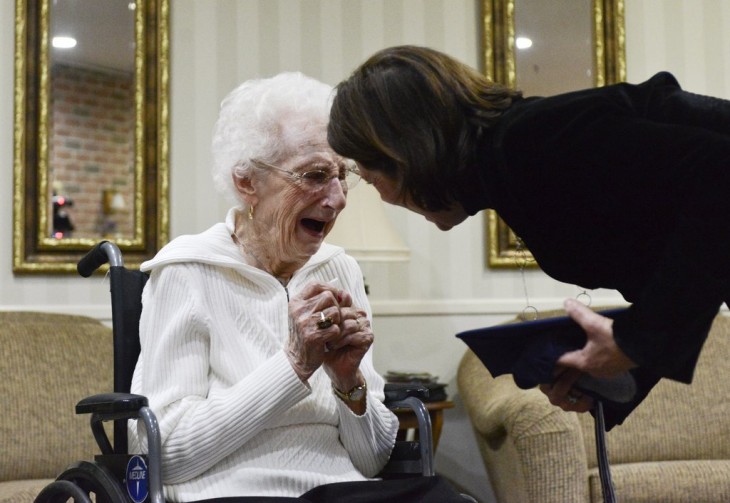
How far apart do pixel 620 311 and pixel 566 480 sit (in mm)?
1857

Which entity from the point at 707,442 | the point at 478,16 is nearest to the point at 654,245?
the point at 707,442

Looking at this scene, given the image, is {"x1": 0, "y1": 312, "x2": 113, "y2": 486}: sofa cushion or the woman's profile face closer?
the woman's profile face

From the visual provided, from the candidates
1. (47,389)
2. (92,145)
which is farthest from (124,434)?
(92,145)

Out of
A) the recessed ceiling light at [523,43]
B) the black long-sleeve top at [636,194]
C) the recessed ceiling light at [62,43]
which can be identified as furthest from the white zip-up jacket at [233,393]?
the recessed ceiling light at [523,43]

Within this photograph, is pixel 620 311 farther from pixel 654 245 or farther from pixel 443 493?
pixel 443 493

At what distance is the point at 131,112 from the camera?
13.1ft

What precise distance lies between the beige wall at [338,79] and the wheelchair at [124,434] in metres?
1.90

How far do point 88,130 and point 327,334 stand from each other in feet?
7.77

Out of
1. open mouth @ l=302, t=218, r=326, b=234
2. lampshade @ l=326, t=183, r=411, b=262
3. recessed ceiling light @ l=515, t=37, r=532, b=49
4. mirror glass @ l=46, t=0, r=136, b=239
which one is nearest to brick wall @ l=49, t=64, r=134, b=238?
mirror glass @ l=46, t=0, r=136, b=239

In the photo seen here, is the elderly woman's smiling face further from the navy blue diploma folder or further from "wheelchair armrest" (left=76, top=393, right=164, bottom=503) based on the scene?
the navy blue diploma folder

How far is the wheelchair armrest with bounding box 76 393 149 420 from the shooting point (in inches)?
70.3

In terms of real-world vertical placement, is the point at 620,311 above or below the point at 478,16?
below

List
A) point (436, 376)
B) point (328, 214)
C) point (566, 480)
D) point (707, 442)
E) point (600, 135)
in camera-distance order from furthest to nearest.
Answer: point (436, 376) < point (707, 442) < point (566, 480) < point (328, 214) < point (600, 135)

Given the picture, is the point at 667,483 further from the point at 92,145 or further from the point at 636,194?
the point at 92,145
